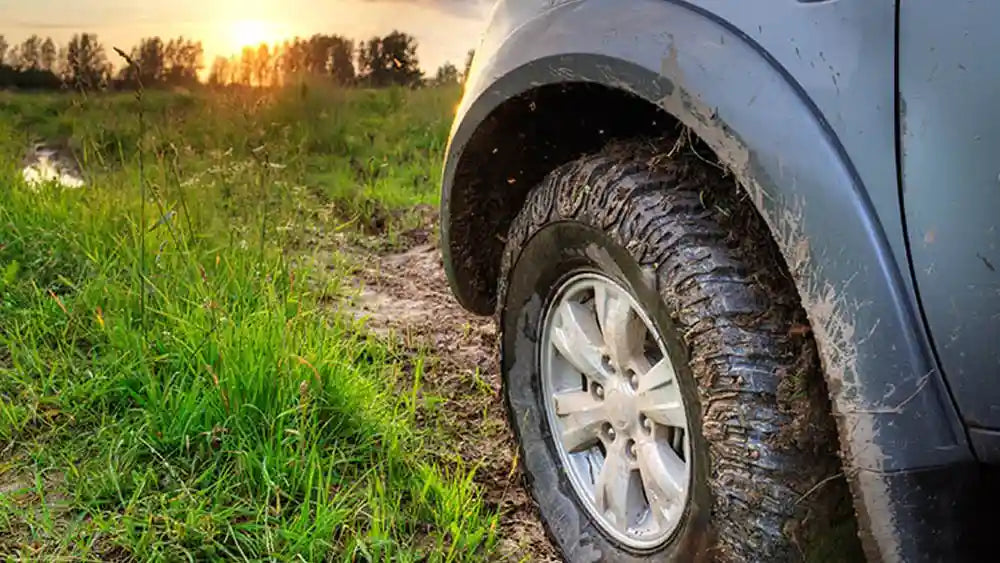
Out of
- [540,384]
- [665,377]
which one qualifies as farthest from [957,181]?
[540,384]

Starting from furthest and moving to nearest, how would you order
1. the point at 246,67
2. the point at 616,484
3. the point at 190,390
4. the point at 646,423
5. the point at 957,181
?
the point at 246,67 < the point at 190,390 < the point at 616,484 < the point at 646,423 < the point at 957,181

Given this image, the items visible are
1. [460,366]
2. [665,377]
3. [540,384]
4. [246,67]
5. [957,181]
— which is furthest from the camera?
[246,67]

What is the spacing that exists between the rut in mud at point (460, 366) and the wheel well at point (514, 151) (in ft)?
1.11

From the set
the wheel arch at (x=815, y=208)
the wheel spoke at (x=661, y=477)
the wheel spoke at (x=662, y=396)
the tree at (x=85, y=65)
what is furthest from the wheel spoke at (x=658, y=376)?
the tree at (x=85, y=65)

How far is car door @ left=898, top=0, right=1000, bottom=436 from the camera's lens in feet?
3.79

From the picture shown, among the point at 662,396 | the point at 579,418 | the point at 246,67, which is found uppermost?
the point at 246,67

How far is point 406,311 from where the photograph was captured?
12.7 ft

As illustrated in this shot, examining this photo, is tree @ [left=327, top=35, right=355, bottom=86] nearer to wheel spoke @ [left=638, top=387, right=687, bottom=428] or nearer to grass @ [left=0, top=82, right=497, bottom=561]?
grass @ [left=0, top=82, right=497, bottom=561]

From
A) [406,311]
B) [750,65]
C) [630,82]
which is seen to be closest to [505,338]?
[630,82]

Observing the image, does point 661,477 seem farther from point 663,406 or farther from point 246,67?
point 246,67

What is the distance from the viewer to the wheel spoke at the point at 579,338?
201 cm

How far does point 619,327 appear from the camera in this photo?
1.89m

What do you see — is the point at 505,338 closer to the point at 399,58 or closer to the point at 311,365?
the point at 311,365

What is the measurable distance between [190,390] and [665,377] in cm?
134
